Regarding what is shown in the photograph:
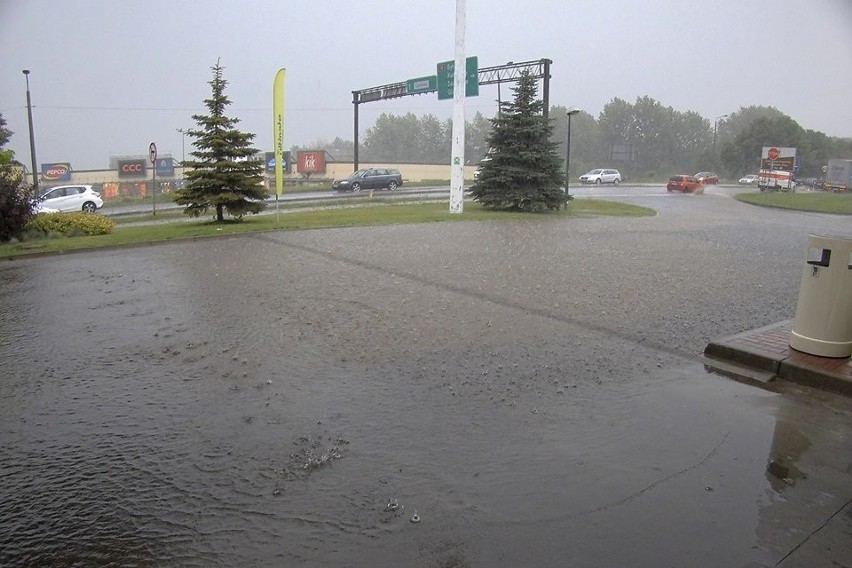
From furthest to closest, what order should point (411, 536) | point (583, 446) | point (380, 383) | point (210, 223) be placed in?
point (210, 223), point (380, 383), point (583, 446), point (411, 536)

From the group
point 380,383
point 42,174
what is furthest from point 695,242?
point 42,174

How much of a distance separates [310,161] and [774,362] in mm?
65932

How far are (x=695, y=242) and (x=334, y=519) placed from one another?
15773mm

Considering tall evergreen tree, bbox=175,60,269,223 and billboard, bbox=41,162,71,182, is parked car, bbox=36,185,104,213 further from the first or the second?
billboard, bbox=41,162,71,182

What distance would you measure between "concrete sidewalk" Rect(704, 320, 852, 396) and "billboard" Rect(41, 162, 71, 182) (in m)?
65.0

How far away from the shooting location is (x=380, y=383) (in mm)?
5836

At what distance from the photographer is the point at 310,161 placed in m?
68.9

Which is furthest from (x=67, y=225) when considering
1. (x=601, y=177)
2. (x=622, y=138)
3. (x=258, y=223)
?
(x=622, y=138)

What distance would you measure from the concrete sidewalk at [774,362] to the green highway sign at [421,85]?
38.3m

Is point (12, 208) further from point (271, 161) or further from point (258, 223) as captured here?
point (271, 161)

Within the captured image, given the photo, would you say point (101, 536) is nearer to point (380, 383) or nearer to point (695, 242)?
point (380, 383)

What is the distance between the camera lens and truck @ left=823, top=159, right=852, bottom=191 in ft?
182

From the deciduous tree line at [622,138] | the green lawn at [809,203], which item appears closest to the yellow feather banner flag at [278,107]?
the green lawn at [809,203]

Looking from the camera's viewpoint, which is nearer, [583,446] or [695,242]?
[583,446]
